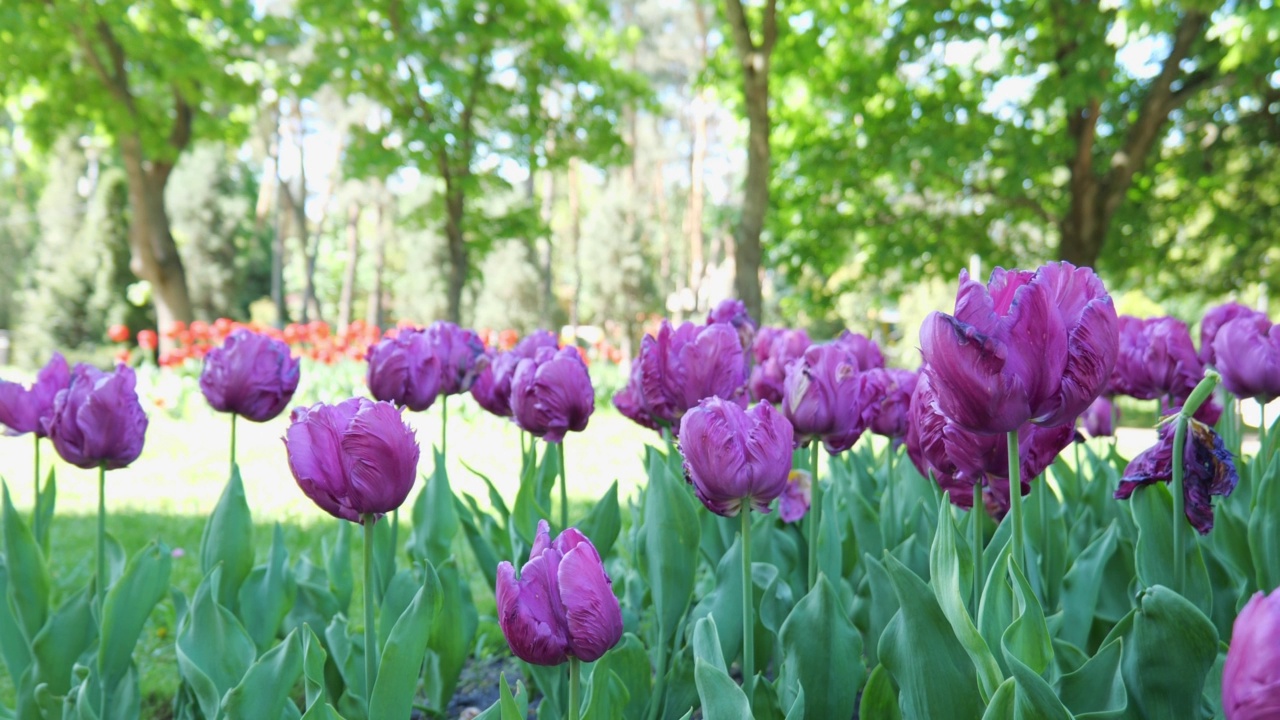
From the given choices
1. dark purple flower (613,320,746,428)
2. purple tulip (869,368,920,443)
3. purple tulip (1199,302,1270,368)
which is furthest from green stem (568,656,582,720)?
purple tulip (1199,302,1270,368)

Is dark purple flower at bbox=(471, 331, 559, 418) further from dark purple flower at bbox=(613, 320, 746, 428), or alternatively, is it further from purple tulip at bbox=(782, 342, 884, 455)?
purple tulip at bbox=(782, 342, 884, 455)

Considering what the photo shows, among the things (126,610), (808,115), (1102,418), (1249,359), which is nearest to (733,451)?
(1249,359)

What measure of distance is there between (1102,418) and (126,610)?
93.3 inches

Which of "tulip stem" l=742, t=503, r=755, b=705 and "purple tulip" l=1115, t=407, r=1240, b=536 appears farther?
"purple tulip" l=1115, t=407, r=1240, b=536

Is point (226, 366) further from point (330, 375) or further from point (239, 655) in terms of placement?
point (330, 375)

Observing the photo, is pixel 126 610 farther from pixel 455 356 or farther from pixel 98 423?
pixel 455 356

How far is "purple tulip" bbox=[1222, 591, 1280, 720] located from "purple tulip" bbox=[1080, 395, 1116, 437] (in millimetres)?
1965

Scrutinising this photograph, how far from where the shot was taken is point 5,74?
1041 centimetres

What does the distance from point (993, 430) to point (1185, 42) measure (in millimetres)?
9257

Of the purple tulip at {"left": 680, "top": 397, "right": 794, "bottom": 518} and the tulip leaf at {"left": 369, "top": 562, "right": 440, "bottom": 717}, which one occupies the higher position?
the purple tulip at {"left": 680, "top": 397, "right": 794, "bottom": 518}

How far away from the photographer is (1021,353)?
908 millimetres

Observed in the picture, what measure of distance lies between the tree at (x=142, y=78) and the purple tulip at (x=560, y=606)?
1038cm

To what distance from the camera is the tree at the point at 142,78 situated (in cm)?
982

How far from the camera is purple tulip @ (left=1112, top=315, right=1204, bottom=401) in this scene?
1.94m
